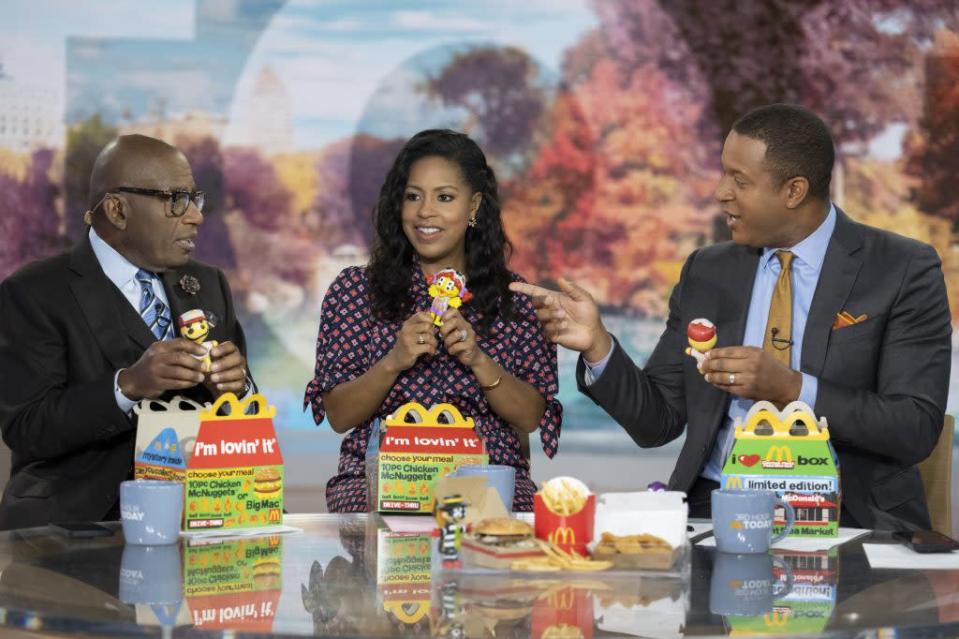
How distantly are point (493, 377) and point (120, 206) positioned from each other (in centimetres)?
99

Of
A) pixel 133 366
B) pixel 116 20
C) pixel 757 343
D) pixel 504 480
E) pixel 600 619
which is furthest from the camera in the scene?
pixel 116 20

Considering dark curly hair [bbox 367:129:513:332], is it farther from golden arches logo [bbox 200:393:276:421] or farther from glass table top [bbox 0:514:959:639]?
glass table top [bbox 0:514:959:639]

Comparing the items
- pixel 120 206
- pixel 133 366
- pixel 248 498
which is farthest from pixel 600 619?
pixel 120 206

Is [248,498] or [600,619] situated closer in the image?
[600,619]

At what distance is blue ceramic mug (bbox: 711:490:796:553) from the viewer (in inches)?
83.3

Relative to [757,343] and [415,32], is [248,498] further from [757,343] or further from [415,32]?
[415,32]

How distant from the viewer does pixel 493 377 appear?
3111mm

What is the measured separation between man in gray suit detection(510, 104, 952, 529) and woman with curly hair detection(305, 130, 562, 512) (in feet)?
0.89

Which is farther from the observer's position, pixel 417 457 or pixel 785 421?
pixel 417 457

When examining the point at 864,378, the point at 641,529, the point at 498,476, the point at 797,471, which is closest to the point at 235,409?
the point at 498,476

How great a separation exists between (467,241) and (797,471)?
4.51 feet

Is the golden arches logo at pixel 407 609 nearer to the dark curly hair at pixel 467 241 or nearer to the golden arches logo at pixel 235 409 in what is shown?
the golden arches logo at pixel 235 409

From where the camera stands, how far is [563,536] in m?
1.96

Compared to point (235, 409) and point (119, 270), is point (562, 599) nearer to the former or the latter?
point (235, 409)
